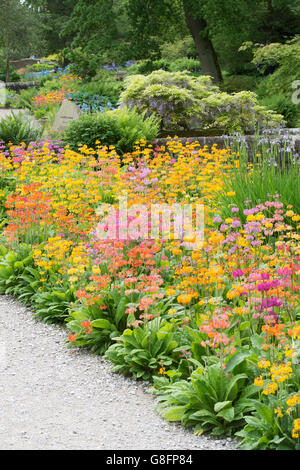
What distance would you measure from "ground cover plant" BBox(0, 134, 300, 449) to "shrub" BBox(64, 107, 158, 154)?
204cm

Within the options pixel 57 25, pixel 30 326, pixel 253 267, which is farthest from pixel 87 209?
pixel 57 25

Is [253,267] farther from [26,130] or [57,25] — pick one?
[57,25]

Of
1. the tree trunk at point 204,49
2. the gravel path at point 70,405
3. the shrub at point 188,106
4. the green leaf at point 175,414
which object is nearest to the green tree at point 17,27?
the tree trunk at point 204,49

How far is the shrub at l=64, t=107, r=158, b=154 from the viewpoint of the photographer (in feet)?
29.0

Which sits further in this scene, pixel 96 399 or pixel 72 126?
pixel 72 126

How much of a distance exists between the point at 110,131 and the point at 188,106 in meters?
1.87

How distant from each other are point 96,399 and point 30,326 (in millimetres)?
1433

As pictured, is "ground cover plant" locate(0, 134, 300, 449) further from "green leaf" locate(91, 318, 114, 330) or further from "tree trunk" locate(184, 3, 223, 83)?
"tree trunk" locate(184, 3, 223, 83)
